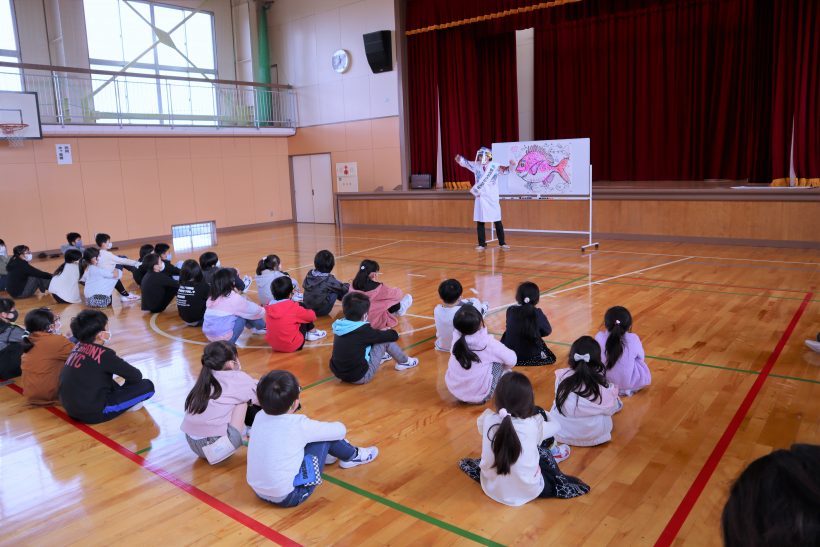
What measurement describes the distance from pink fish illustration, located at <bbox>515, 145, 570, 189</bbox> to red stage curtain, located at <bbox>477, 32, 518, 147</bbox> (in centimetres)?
332

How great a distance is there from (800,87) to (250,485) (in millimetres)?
9833

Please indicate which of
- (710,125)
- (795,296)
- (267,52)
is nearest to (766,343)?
(795,296)

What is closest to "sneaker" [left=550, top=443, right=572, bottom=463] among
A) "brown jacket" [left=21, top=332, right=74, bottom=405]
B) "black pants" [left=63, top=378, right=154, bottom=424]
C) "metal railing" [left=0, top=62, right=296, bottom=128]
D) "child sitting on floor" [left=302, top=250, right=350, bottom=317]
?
"black pants" [left=63, top=378, right=154, bottom=424]

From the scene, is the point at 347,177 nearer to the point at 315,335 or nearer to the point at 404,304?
the point at 404,304

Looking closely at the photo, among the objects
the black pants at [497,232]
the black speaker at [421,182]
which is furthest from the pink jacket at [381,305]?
the black speaker at [421,182]

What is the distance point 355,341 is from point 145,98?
11397mm

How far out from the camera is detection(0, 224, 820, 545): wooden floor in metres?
2.51

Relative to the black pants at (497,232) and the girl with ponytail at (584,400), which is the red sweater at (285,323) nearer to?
the girl with ponytail at (584,400)

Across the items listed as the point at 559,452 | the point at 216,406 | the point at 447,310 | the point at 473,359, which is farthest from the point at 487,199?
the point at 216,406

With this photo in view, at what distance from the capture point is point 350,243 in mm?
11320

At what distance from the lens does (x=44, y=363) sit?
3963 millimetres

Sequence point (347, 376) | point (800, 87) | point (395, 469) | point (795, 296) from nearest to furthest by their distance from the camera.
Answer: point (395, 469) → point (347, 376) → point (795, 296) → point (800, 87)

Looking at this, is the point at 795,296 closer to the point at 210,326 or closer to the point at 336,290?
the point at 336,290

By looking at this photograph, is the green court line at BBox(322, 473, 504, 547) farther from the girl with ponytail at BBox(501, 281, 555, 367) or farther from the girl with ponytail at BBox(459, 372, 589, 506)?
the girl with ponytail at BBox(501, 281, 555, 367)
